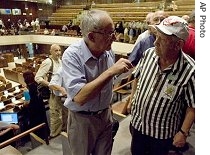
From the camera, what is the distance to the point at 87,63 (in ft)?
4.51

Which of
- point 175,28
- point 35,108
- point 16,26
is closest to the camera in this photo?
point 175,28

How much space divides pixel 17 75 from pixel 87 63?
1101cm

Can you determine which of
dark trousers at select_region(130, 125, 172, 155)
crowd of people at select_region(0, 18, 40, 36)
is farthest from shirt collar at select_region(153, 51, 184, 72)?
crowd of people at select_region(0, 18, 40, 36)

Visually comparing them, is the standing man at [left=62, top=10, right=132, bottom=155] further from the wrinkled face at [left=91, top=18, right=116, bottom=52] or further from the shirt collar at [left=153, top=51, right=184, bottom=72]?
the shirt collar at [left=153, top=51, right=184, bottom=72]

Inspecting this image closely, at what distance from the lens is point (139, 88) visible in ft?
5.89

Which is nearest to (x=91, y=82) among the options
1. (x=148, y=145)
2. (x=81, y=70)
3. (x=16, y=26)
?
(x=81, y=70)

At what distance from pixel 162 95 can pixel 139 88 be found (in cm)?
22

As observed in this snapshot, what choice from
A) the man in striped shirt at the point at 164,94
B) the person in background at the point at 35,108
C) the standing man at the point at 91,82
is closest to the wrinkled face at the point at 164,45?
the man in striped shirt at the point at 164,94

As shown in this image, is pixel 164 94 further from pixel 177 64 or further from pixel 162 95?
pixel 177 64

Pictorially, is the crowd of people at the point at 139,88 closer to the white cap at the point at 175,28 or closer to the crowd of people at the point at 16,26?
the white cap at the point at 175,28

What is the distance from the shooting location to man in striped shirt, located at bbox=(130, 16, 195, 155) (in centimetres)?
150

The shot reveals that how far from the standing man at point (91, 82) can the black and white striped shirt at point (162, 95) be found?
0.31 m
